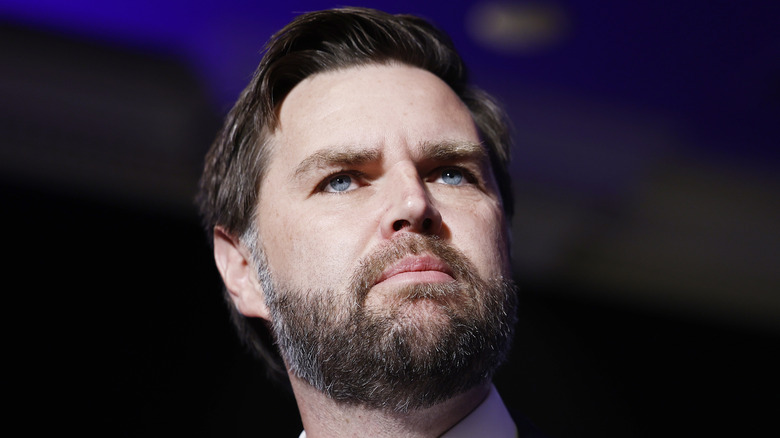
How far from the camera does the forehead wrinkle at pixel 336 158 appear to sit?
132cm

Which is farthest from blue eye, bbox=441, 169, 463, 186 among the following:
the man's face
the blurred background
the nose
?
the blurred background

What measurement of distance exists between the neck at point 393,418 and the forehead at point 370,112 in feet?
1.66

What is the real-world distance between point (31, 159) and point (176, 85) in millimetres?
652

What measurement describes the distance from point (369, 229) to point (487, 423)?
442 millimetres

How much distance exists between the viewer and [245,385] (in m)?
2.40

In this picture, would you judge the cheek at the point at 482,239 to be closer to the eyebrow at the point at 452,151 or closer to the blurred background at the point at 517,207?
the eyebrow at the point at 452,151

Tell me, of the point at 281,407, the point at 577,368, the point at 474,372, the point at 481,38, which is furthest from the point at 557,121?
the point at 474,372

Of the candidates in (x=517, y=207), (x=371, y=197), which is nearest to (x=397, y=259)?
(x=371, y=197)

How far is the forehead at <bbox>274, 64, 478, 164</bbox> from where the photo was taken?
1.35 metres

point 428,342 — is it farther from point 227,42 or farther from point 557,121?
point 557,121

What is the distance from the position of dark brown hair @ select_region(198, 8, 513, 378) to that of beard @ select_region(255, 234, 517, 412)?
386 mm

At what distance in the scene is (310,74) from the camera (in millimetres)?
1531

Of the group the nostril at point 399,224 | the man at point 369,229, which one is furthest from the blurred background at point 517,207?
the nostril at point 399,224

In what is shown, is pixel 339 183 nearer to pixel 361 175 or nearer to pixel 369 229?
pixel 361 175
